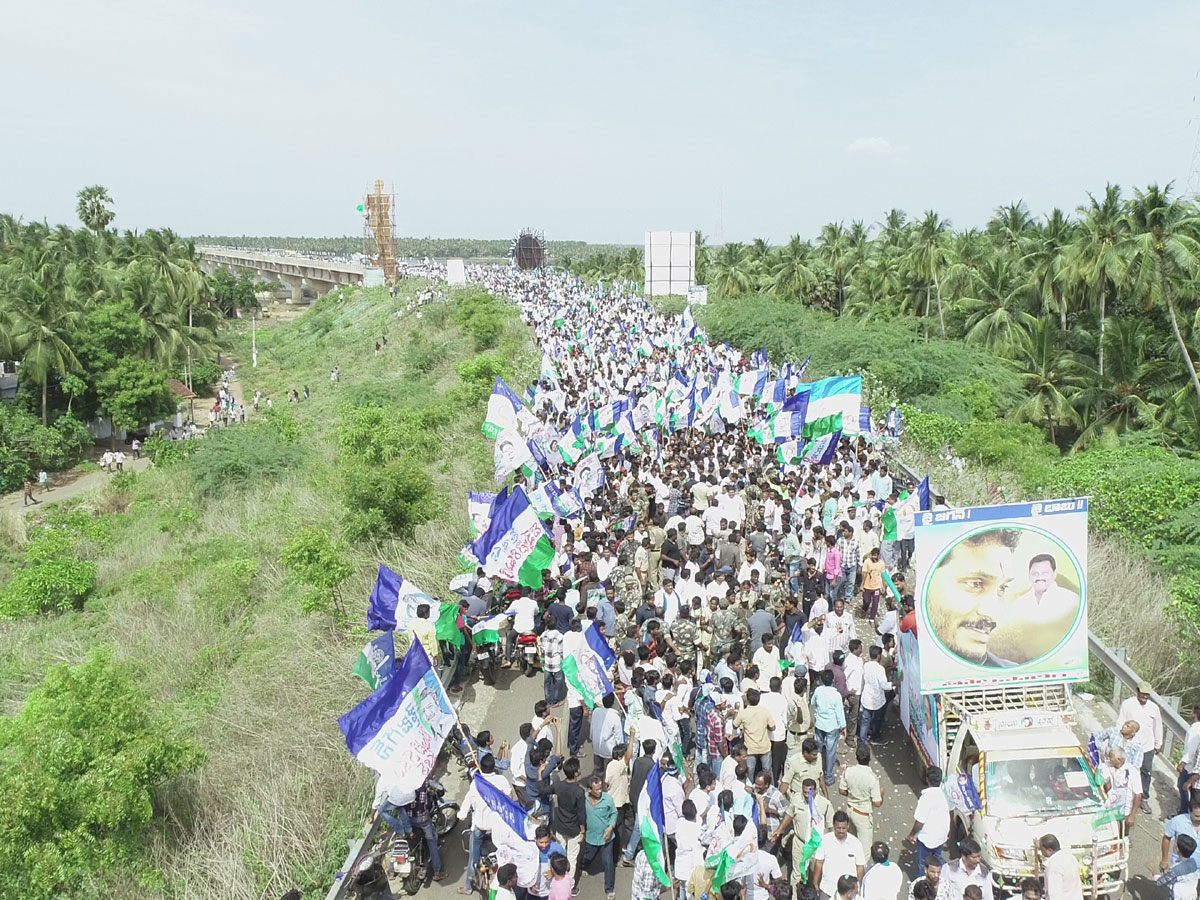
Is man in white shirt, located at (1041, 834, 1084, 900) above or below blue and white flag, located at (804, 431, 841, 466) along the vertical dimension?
below

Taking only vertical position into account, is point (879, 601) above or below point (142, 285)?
below

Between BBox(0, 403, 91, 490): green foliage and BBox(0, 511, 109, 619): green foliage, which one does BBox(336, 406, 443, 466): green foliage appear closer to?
BBox(0, 511, 109, 619): green foliage

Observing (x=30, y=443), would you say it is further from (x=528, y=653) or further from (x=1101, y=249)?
(x=1101, y=249)

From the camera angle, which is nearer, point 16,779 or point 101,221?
point 16,779

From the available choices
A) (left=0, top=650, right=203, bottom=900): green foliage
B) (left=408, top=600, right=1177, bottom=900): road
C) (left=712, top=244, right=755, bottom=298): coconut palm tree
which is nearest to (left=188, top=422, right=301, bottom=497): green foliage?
(left=408, top=600, right=1177, bottom=900): road

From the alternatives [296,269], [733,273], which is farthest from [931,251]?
[296,269]

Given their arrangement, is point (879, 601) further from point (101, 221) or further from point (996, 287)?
point (101, 221)

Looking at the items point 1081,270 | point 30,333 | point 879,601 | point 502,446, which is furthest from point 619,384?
point 30,333
